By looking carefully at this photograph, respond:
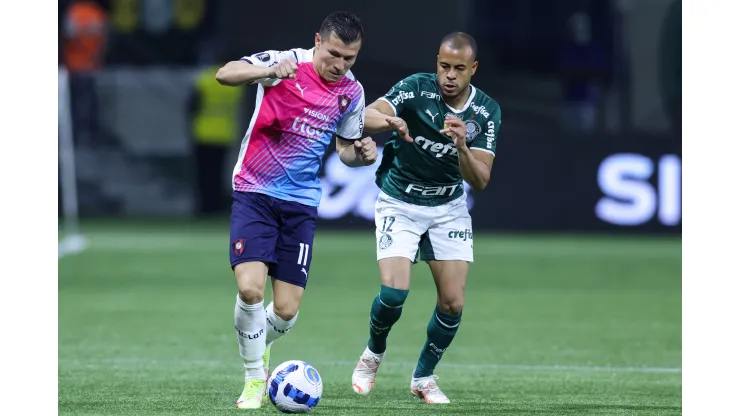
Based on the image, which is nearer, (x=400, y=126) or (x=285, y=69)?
(x=285, y=69)

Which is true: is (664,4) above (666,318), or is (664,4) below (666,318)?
above

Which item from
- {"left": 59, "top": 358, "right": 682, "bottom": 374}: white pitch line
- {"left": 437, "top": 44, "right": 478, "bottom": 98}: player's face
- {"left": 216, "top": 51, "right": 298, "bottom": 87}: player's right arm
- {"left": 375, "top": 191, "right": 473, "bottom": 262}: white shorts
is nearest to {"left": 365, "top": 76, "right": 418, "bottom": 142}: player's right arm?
{"left": 437, "top": 44, "right": 478, "bottom": 98}: player's face

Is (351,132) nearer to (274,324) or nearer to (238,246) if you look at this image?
(238,246)

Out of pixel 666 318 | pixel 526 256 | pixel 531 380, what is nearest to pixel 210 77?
pixel 526 256

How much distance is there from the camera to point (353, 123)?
6.90 meters

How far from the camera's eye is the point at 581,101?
63.8ft

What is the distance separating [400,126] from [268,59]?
0.75 metres

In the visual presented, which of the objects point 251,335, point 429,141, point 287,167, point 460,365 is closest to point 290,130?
point 287,167

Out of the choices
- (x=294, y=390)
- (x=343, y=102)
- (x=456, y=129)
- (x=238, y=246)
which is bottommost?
(x=294, y=390)

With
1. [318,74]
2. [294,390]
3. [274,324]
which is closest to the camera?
[294,390]

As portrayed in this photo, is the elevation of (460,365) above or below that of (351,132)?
below

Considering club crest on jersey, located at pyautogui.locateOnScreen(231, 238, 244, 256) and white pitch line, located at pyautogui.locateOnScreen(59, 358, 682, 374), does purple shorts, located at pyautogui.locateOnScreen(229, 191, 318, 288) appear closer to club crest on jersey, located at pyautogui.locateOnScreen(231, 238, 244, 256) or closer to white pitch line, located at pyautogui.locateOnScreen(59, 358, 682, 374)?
club crest on jersey, located at pyautogui.locateOnScreen(231, 238, 244, 256)
